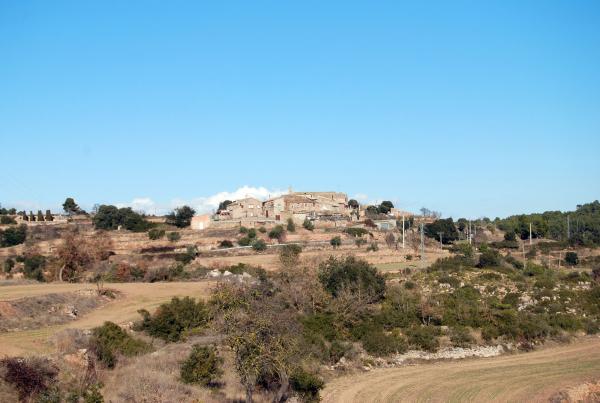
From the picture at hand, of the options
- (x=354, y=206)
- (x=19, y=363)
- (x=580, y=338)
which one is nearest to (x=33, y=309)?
(x=19, y=363)

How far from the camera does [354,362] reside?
30438 millimetres

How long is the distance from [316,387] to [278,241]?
4900cm

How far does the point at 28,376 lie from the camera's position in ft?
63.1

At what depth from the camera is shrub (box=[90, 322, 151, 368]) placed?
23147 millimetres

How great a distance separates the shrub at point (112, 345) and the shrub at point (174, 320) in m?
2.54

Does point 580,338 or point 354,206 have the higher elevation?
point 354,206

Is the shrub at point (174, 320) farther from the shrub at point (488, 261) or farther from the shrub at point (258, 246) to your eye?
the shrub at point (488, 261)

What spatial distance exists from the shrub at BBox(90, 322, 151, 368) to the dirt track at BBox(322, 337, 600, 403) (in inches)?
310

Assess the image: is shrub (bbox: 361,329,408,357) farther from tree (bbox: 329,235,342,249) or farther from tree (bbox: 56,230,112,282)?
tree (bbox: 329,235,342,249)

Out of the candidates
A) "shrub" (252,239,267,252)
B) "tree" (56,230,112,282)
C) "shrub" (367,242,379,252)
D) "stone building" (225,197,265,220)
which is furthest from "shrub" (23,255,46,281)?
"stone building" (225,197,265,220)

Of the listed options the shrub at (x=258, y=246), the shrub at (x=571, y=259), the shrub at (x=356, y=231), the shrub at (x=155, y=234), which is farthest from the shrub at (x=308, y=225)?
the shrub at (x=571, y=259)

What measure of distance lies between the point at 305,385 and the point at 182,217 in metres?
68.1

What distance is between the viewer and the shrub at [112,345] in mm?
23147

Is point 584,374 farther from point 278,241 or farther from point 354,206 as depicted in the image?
point 354,206
